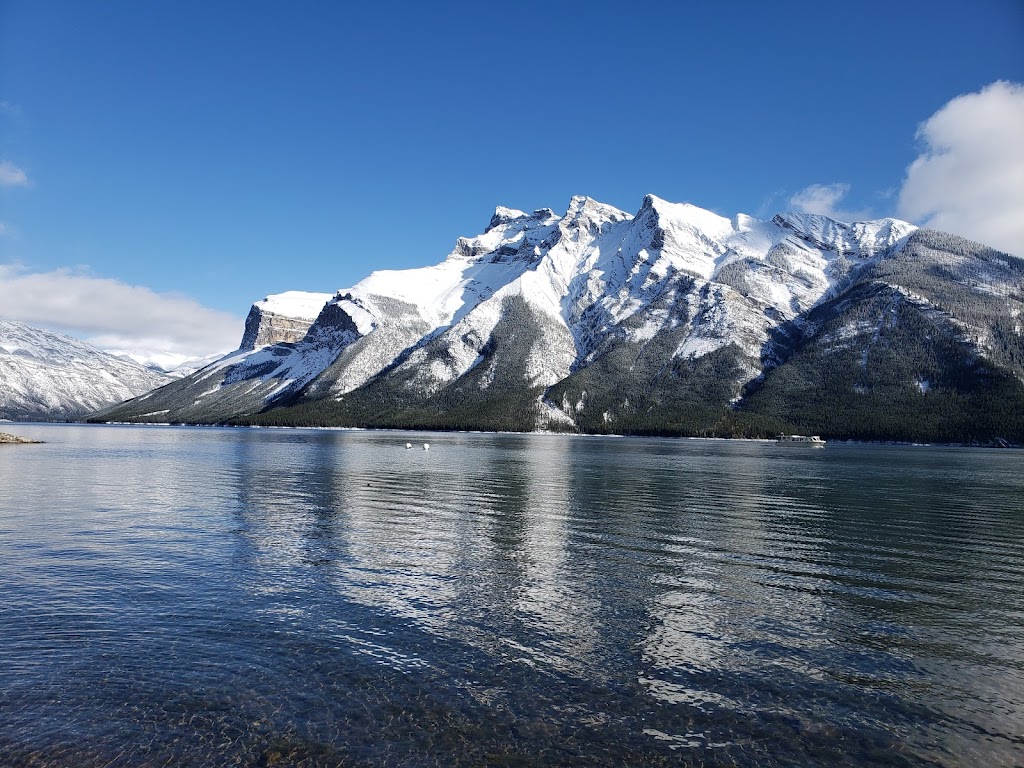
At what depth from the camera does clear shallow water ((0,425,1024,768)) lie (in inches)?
667

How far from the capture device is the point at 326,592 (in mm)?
29625

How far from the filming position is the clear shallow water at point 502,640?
1694cm

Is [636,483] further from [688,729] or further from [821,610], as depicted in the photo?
[688,729]

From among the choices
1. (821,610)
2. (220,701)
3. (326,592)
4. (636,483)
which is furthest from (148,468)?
(821,610)

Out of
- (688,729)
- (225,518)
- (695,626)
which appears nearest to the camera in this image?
(688,729)

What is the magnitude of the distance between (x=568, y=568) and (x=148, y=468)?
8507cm

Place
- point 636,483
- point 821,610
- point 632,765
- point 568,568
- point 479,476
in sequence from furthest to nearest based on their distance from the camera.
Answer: point 479,476
point 636,483
point 568,568
point 821,610
point 632,765

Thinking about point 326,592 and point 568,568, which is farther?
point 568,568

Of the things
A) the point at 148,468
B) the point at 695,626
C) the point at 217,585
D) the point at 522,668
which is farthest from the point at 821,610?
the point at 148,468

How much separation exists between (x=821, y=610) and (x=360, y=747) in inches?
871

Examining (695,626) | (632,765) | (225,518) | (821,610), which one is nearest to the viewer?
(632,765)

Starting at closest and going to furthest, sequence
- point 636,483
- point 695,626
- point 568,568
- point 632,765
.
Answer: point 632,765 → point 695,626 → point 568,568 → point 636,483

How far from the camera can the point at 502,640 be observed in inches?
934

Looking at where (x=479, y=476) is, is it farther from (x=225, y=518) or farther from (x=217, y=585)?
(x=217, y=585)
